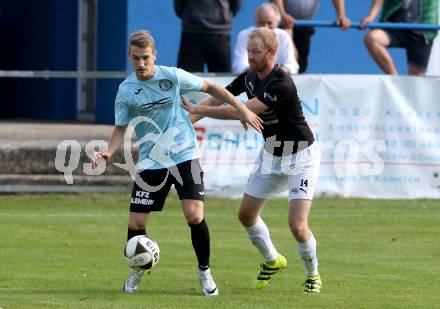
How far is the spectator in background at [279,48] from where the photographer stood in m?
15.9

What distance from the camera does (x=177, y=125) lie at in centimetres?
998

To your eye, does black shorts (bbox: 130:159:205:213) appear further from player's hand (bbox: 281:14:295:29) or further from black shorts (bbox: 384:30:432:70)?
black shorts (bbox: 384:30:432:70)

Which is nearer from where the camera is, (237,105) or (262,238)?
(237,105)

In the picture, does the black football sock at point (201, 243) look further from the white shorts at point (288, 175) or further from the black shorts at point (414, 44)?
the black shorts at point (414, 44)

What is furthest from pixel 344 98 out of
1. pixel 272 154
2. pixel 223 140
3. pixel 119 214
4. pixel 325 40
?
pixel 272 154

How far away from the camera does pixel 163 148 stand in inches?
389

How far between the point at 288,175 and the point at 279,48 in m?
6.03

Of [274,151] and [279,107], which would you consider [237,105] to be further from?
[274,151]

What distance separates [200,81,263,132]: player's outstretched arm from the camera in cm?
960

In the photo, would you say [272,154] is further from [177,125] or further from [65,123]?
[65,123]

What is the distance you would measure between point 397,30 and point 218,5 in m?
2.48

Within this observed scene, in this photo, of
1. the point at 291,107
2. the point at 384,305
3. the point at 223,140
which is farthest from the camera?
the point at 223,140

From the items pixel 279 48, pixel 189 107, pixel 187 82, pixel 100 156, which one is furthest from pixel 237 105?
pixel 279 48

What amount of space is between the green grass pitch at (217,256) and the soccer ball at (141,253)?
25 cm
